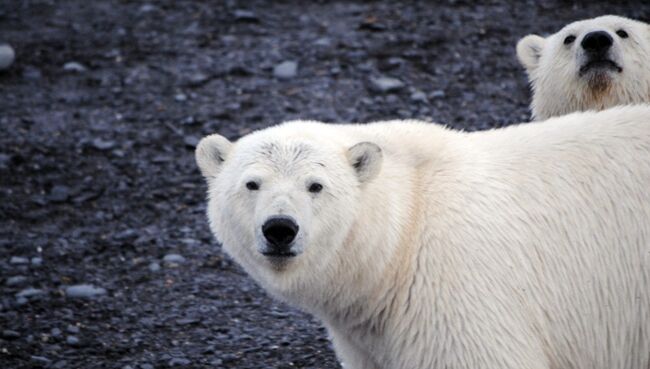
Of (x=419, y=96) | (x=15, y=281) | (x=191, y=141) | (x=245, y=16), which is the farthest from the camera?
(x=245, y=16)

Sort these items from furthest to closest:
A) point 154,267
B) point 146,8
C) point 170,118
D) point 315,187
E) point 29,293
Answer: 1. point 146,8
2. point 170,118
3. point 154,267
4. point 29,293
5. point 315,187

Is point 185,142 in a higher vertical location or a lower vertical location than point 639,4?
lower

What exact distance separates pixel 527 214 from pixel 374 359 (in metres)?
0.83

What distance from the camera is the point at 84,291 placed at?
6.07 meters

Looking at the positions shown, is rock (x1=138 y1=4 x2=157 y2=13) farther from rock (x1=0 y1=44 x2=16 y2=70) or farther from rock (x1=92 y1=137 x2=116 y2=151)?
rock (x1=92 y1=137 x2=116 y2=151)

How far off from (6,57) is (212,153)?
214 inches

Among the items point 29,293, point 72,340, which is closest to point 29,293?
point 29,293

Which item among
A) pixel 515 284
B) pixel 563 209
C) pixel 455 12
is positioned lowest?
pixel 515 284

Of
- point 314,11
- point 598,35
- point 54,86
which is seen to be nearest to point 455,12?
point 314,11

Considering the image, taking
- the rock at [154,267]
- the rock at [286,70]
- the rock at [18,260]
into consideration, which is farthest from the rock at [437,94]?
the rock at [18,260]

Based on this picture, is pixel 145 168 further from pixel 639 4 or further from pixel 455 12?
pixel 639 4

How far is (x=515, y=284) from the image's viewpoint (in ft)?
12.5

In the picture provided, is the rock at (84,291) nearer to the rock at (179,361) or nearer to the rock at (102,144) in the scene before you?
the rock at (179,361)

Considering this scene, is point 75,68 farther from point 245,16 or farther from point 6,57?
point 245,16
